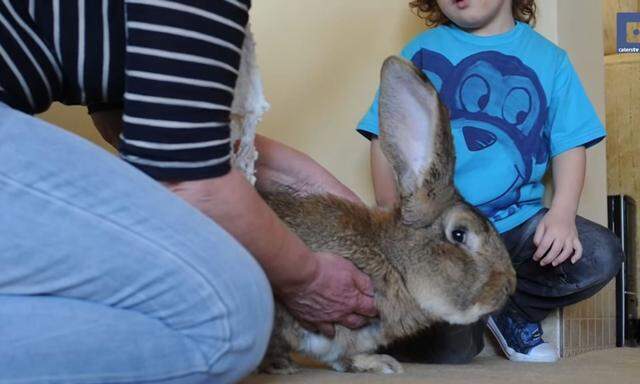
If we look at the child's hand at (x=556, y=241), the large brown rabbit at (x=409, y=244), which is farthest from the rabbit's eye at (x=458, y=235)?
the child's hand at (x=556, y=241)

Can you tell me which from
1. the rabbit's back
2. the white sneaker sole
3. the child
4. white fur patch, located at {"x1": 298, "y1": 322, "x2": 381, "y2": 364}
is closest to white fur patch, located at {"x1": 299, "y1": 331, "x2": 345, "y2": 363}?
white fur patch, located at {"x1": 298, "y1": 322, "x2": 381, "y2": 364}

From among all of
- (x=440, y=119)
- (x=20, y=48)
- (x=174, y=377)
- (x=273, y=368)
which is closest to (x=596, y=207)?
(x=440, y=119)

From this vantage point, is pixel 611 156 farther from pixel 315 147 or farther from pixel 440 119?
pixel 440 119

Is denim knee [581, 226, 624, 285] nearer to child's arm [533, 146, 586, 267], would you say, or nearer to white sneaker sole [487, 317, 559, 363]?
child's arm [533, 146, 586, 267]

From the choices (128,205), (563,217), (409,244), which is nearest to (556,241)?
(563,217)

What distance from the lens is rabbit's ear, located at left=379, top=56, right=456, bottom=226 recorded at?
1.23 metres

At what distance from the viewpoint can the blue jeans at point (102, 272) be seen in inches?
30.5

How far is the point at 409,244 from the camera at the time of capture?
4.19ft

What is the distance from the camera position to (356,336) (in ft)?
4.20

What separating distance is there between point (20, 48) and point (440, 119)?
64cm

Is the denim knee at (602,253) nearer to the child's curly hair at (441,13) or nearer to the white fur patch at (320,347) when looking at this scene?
the child's curly hair at (441,13)

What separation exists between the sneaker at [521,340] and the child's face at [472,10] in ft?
2.20

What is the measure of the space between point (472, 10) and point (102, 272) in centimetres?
127

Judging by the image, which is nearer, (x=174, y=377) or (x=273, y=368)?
(x=174, y=377)
